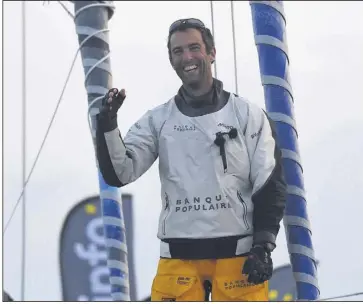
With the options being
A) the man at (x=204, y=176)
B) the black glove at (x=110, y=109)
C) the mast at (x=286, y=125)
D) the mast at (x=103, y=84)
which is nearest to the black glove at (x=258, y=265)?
the man at (x=204, y=176)

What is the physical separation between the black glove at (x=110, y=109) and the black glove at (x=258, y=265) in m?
0.54

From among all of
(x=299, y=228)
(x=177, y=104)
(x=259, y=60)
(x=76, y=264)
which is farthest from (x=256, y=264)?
(x=76, y=264)

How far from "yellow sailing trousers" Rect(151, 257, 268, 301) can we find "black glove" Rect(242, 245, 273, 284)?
0.05 meters

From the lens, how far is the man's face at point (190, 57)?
2102 mm

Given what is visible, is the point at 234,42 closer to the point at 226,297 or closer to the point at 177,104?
the point at 177,104

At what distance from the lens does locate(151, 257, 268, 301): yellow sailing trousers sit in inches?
78.4

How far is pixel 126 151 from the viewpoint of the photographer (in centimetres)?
210

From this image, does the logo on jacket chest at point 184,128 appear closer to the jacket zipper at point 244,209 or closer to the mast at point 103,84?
the jacket zipper at point 244,209

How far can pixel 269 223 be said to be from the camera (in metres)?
Result: 2.02

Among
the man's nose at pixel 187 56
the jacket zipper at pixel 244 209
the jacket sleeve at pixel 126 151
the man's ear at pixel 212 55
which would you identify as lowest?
the jacket zipper at pixel 244 209

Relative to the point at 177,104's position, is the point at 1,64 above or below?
above

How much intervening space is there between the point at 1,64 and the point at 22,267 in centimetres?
147

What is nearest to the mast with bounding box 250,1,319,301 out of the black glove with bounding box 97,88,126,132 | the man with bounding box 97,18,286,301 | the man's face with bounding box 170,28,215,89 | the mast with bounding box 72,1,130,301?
the man with bounding box 97,18,286,301

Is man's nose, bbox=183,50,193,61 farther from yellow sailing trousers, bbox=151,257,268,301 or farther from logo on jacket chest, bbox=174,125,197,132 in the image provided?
yellow sailing trousers, bbox=151,257,268,301
